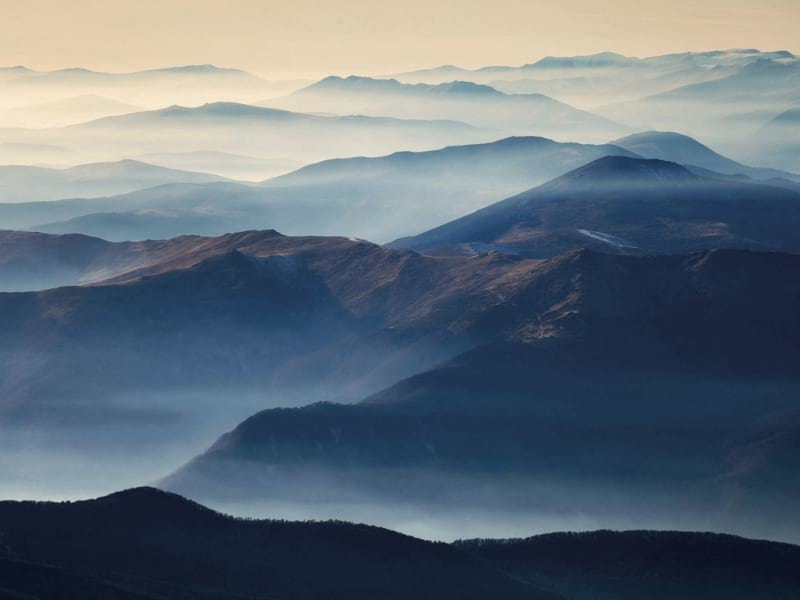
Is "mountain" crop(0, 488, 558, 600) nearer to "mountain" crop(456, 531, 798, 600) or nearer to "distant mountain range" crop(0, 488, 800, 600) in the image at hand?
"distant mountain range" crop(0, 488, 800, 600)

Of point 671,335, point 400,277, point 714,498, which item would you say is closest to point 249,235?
point 400,277

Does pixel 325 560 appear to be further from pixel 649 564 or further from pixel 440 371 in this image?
pixel 440 371

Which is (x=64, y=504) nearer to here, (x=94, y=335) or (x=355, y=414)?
(x=355, y=414)

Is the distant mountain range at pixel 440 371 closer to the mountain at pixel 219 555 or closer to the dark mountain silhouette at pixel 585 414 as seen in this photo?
the dark mountain silhouette at pixel 585 414

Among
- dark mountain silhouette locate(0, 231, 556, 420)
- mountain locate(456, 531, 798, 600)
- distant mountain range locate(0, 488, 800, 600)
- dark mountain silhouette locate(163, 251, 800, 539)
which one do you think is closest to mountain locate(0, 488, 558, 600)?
distant mountain range locate(0, 488, 800, 600)

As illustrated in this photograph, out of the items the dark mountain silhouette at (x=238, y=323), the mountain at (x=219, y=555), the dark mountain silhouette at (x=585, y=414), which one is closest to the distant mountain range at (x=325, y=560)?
the mountain at (x=219, y=555)
